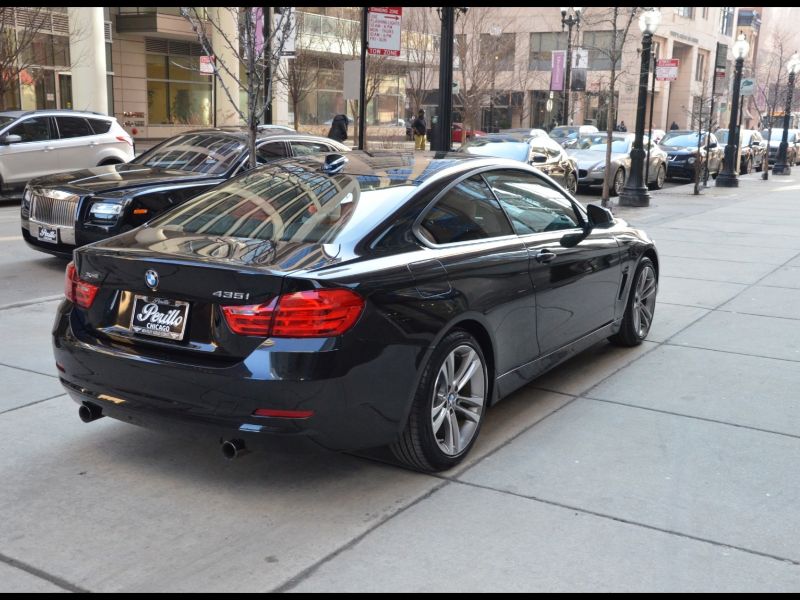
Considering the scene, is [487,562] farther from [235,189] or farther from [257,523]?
[235,189]

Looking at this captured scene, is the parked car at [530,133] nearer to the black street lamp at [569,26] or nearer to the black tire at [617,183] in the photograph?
the black tire at [617,183]

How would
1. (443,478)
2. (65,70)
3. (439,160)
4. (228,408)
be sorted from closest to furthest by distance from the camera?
(228,408)
(443,478)
(439,160)
(65,70)

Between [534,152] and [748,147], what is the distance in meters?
19.3

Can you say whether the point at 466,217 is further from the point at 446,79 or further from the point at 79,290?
the point at 446,79

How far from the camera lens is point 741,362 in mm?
6668

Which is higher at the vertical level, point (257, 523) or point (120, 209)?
point (120, 209)

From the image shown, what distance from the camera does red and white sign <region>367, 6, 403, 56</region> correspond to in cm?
1330

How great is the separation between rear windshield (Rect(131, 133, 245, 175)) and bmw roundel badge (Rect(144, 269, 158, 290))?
6.40 m

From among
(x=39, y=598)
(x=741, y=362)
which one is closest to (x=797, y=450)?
(x=741, y=362)

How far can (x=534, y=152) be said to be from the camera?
18.4 metres

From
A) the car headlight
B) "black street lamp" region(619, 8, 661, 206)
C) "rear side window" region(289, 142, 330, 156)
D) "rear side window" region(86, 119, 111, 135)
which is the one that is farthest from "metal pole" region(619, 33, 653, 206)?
the car headlight

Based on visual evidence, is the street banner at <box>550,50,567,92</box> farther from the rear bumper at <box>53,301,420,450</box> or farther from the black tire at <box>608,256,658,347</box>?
the rear bumper at <box>53,301,420,450</box>

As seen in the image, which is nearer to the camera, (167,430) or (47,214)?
(167,430)

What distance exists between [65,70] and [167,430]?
32.6 metres
